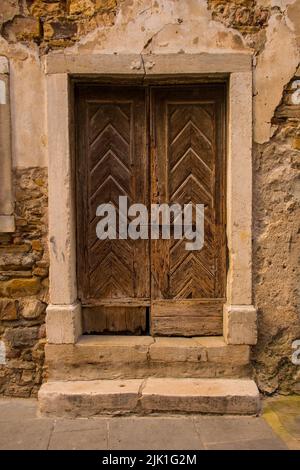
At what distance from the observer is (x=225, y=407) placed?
3.39 m

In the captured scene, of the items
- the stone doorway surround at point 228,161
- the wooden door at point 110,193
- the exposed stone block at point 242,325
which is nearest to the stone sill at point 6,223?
the stone doorway surround at point 228,161

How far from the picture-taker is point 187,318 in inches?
151

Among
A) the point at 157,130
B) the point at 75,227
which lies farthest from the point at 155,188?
the point at 75,227

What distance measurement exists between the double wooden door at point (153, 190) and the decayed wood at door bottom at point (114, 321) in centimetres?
2

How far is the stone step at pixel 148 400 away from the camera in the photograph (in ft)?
11.1

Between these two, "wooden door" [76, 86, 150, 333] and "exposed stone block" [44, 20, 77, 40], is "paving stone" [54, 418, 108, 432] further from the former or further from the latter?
"exposed stone block" [44, 20, 77, 40]

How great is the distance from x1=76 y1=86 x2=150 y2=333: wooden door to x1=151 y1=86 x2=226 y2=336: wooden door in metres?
0.12

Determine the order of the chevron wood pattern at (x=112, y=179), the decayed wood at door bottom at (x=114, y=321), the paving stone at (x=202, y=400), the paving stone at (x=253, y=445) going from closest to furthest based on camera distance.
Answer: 1. the paving stone at (x=253, y=445)
2. the paving stone at (x=202, y=400)
3. the chevron wood pattern at (x=112, y=179)
4. the decayed wood at door bottom at (x=114, y=321)

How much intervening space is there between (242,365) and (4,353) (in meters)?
1.93

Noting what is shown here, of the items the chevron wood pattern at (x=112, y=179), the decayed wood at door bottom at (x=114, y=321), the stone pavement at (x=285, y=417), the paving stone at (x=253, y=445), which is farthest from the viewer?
the decayed wood at door bottom at (x=114, y=321)

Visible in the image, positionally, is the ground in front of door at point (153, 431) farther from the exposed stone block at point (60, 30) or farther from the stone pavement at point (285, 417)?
the exposed stone block at point (60, 30)

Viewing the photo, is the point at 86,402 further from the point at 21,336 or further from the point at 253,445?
the point at 253,445

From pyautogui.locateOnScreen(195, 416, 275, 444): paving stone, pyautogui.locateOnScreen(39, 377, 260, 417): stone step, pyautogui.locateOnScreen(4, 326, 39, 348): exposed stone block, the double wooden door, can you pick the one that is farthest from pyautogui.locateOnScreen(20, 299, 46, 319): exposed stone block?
pyautogui.locateOnScreen(195, 416, 275, 444): paving stone

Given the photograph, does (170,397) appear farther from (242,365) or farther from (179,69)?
(179,69)
